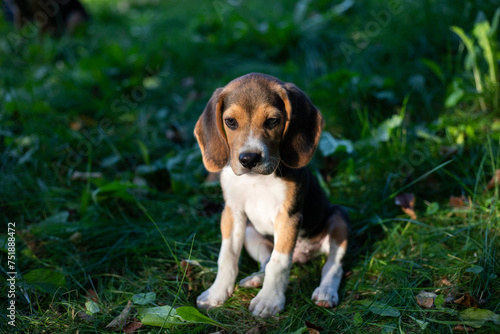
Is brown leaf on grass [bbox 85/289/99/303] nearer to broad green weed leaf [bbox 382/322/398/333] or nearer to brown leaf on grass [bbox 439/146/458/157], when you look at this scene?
broad green weed leaf [bbox 382/322/398/333]

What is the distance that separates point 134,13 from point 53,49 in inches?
157

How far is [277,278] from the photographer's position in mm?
3279

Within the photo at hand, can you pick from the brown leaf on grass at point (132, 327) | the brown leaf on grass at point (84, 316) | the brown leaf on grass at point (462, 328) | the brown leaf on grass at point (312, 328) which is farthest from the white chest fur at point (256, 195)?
the brown leaf on grass at point (462, 328)

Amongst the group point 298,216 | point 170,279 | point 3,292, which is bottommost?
point 170,279

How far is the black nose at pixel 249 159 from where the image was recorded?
2941 mm

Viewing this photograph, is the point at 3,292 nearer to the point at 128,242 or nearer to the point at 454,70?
the point at 128,242

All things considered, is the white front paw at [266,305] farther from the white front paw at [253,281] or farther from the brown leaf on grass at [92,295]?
the brown leaf on grass at [92,295]

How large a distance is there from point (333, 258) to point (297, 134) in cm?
115

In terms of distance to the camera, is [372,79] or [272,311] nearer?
[272,311]

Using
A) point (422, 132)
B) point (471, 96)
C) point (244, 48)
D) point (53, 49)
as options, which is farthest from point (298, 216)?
point (53, 49)

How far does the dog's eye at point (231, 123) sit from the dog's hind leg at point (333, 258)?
1.33m

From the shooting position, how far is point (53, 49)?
822 cm

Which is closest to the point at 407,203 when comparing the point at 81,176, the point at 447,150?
the point at 447,150

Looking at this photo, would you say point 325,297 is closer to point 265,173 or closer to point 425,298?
point 425,298
